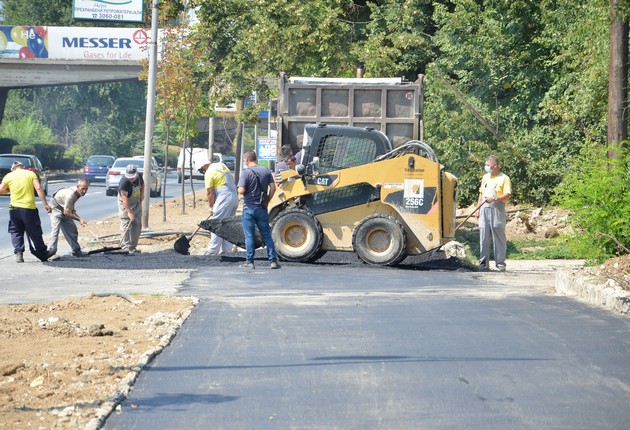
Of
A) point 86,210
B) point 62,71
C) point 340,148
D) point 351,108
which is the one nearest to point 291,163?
point 340,148

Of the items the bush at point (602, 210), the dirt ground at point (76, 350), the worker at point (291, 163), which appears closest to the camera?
the dirt ground at point (76, 350)

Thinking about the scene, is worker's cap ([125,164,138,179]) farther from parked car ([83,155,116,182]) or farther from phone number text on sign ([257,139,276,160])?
parked car ([83,155,116,182])

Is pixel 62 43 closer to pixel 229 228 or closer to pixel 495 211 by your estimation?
pixel 229 228

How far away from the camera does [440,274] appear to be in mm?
15750

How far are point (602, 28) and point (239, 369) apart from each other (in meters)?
13.3

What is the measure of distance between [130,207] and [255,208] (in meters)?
3.67

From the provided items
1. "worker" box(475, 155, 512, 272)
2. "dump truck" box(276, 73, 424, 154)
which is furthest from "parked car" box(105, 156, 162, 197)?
"worker" box(475, 155, 512, 272)

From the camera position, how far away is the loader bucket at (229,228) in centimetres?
1756

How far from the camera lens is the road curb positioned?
35.5 ft

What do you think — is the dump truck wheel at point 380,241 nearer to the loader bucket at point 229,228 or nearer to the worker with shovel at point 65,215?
the loader bucket at point 229,228

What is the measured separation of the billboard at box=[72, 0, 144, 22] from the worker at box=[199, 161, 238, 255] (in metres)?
40.9

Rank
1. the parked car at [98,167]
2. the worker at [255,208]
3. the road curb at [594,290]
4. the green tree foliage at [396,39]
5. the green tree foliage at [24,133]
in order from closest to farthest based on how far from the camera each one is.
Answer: the road curb at [594,290] < the worker at [255,208] < the green tree foliage at [396,39] < the parked car at [98,167] < the green tree foliage at [24,133]

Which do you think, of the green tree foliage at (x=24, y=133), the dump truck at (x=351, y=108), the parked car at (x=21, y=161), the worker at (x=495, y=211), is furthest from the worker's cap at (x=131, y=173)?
the green tree foliage at (x=24, y=133)

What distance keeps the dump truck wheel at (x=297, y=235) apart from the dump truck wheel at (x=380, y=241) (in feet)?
2.01
